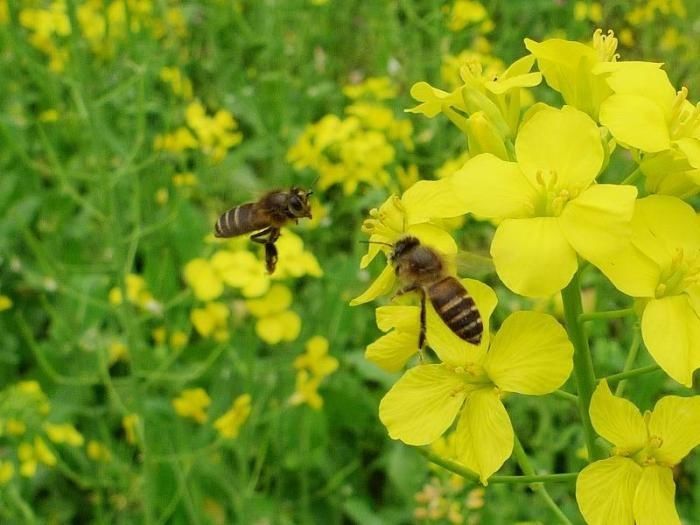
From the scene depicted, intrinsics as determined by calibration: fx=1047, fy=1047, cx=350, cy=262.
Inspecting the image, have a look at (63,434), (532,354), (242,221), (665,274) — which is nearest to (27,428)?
(63,434)

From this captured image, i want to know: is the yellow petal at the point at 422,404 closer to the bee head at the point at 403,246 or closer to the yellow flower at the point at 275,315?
the bee head at the point at 403,246

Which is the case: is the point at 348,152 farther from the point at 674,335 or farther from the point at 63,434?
the point at 674,335

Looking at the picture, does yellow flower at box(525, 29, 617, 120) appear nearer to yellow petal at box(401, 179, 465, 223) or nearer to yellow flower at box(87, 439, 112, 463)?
yellow petal at box(401, 179, 465, 223)

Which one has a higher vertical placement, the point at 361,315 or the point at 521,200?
the point at 521,200

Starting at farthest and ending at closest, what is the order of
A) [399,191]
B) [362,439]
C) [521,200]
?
[399,191] → [362,439] → [521,200]

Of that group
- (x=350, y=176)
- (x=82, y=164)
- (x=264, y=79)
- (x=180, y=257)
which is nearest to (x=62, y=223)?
(x=82, y=164)

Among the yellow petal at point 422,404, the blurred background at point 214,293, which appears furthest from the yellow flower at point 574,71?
the blurred background at point 214,293

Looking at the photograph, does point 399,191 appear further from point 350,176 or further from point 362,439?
point 362,439
